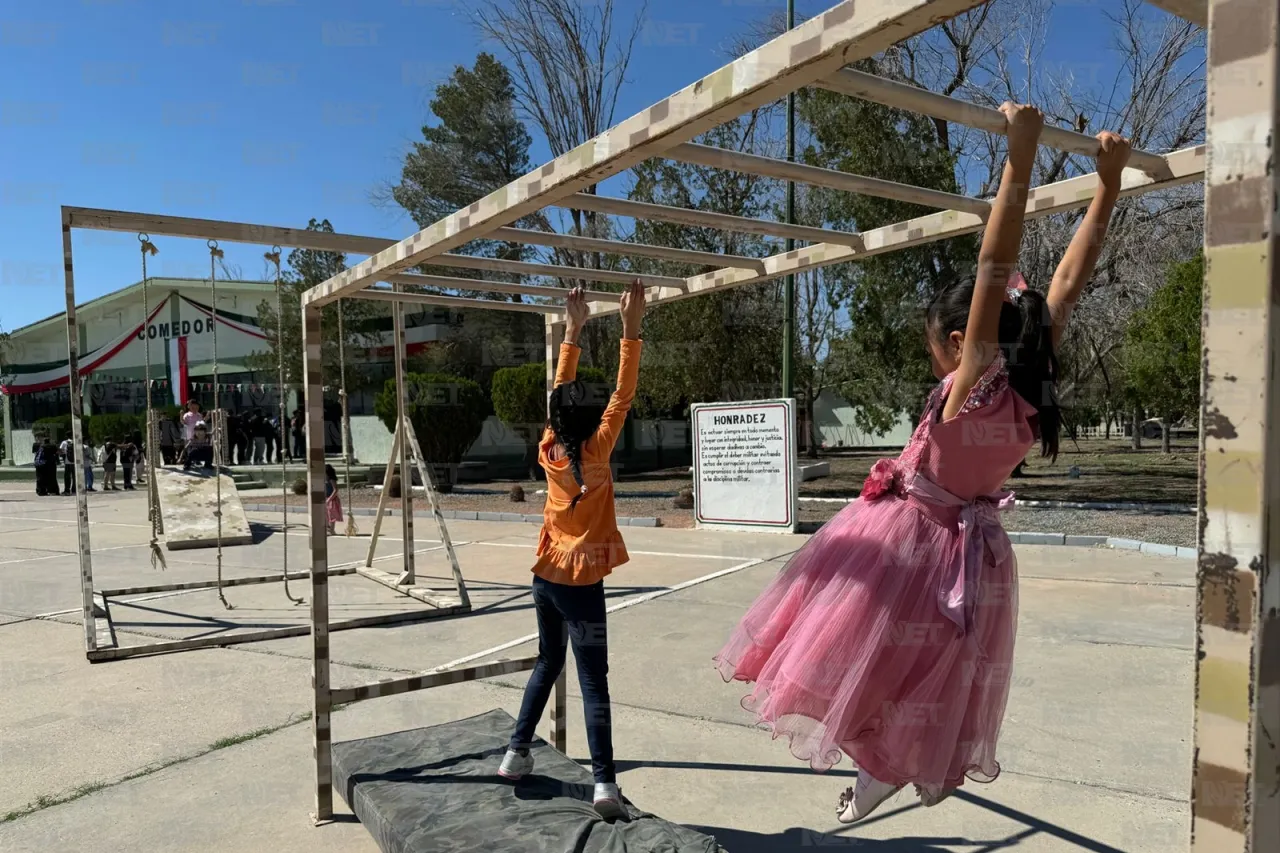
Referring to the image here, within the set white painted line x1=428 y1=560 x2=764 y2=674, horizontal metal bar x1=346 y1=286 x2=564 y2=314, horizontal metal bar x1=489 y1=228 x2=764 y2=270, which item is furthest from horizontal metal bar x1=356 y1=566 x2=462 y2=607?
horizontal metal bar x1=489 y1=228 x2=764 y2=270

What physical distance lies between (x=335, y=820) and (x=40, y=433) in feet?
100

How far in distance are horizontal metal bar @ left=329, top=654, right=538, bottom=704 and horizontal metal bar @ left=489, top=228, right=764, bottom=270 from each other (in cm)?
161

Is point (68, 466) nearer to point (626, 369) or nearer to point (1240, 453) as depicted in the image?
point (626, 369)

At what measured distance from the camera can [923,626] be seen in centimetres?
202

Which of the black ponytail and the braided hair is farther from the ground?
the black ponytail

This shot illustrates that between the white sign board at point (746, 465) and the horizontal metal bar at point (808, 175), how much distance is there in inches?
289

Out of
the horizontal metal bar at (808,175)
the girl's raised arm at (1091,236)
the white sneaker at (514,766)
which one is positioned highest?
the horizontal metal bar at (808,175)

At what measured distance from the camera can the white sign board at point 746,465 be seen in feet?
32.5

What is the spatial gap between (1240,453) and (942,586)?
1.13m

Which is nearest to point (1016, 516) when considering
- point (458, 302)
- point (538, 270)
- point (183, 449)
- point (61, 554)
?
point (458, 302)

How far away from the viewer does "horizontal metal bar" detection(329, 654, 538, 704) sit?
3.04 metres

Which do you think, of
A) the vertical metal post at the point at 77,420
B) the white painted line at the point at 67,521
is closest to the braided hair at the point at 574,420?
the vertical metal post at the point at 77,420

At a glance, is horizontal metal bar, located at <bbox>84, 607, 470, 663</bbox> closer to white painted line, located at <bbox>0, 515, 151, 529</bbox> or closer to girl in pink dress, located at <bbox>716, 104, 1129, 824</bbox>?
girl in pink dress, located at <bbox>716, 104, 1129, 824</bbox>

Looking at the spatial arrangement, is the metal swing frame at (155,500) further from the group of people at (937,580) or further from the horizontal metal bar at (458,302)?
the group of people at (937,580)
